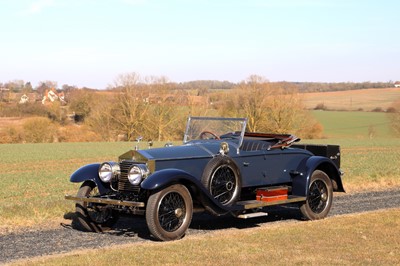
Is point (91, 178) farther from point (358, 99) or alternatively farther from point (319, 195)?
point (358, 99)

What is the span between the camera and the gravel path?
8.42 metres

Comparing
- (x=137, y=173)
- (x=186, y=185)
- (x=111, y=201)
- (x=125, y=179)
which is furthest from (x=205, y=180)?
(x=111, y=201)

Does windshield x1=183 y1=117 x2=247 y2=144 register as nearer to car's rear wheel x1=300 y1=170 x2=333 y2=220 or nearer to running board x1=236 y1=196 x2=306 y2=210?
running board x1=236 y1=196 x2=306 y2=210

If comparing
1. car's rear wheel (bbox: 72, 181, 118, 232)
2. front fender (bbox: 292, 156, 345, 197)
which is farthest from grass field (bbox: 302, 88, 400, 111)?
car's rear wheel (bbox: 72, 181, 118, 232)

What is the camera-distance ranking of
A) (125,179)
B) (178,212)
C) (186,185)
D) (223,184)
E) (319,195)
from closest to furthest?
(178,212) → (186,185) → (125,179) → (223,184) → (319,195)

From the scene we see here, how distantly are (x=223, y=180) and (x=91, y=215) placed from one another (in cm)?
224

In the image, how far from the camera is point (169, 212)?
902cm

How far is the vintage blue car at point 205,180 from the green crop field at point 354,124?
6165cm

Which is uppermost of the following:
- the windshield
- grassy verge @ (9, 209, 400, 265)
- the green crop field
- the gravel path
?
the windshield

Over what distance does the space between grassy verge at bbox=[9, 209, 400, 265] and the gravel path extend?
20.7 inches

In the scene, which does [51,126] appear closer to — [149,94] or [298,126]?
[149,94]

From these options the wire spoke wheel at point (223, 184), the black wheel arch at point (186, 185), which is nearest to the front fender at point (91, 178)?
the black wheel arch at point (186, 185)

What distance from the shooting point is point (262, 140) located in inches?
430

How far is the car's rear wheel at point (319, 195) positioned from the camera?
11.2 m
